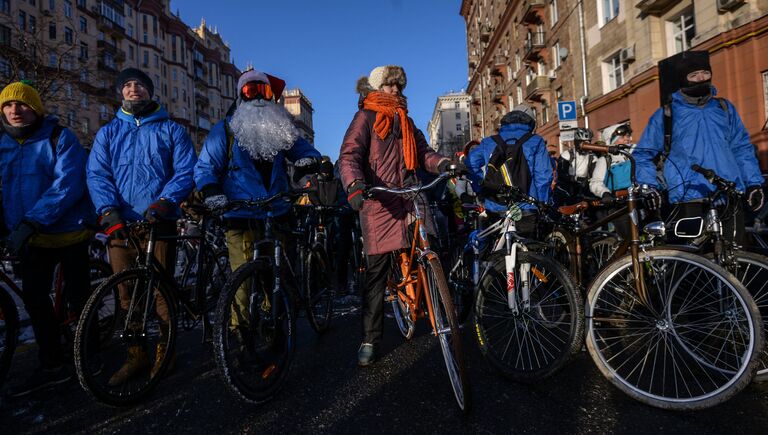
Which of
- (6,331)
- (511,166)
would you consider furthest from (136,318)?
(511,166)

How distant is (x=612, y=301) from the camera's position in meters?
2.48

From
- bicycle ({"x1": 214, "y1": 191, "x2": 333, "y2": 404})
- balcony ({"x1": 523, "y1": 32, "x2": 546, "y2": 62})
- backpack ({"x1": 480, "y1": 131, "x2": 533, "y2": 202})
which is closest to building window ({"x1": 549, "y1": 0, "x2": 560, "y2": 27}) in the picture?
balcony ({"x1": 523, "y1": 32, "x2": 546, "y2": 62})

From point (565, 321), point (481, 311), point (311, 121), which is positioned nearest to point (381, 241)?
point (481, 311)

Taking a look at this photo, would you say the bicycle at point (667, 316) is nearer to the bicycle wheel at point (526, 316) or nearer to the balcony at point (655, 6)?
the bicycle wheel at point (526, 316)

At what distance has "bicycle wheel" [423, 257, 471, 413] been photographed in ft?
7.42

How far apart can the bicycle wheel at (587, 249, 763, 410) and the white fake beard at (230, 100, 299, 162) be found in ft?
7.55

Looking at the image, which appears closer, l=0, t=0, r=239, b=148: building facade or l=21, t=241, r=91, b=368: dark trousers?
l=21, t=241, r=91, b=368: dark trousers

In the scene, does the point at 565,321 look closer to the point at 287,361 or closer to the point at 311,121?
the point at 287,361

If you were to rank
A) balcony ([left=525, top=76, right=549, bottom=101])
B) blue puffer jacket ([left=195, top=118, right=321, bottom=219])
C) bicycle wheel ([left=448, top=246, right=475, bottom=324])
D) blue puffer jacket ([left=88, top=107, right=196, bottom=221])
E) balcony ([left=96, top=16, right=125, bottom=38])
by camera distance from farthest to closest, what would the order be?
balcony ([left=96, top=16, right=125, bottom=38]), balcony ([left=525, top=76, right=549, bottom=101]), bicycle wheel ([left=448, top=246, right=475, bottom=324]), blue puffer jacket ([left=195, top=118, right=321, bottom=219]), blue puffer jacket ([left=88, top=107, right=196, bottom=221])

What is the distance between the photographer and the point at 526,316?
2.87 metres

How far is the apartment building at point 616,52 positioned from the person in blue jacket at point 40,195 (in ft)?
50.4

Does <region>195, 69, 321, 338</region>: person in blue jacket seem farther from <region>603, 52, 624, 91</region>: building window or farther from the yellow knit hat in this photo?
<region>603, 52, 624, 91</region>: building window

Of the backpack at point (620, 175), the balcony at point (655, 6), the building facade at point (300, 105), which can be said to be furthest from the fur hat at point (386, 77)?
the building facade at point (300, 105)

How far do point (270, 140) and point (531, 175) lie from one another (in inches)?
89.5
